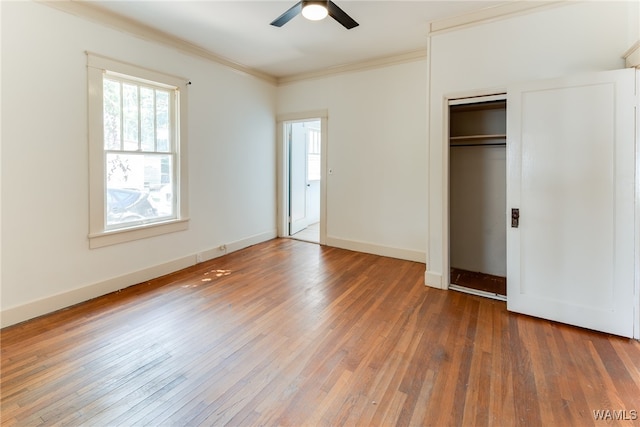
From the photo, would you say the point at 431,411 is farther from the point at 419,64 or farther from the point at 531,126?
the point at 419,64

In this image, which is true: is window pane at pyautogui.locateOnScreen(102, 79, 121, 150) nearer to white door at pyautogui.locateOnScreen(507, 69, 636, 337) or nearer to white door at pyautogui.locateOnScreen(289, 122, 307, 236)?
white door at pyautogui.locateOnScreen(289, 122, 307, 236)

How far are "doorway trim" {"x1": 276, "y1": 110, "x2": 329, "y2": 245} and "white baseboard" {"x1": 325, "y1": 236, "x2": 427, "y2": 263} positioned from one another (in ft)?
0.81

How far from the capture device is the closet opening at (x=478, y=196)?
3.69 meters

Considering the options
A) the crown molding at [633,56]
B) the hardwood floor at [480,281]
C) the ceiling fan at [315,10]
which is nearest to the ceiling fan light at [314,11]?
the ceiling fan at [315,10]

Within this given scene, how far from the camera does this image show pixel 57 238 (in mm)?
2945

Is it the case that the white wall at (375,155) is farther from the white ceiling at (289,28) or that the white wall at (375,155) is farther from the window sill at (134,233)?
the window sill at (134,233)

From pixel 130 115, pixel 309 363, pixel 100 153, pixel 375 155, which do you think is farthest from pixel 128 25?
pixel 309 363

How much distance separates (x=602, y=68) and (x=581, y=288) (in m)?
1.87

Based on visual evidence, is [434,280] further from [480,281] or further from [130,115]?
[130,115]

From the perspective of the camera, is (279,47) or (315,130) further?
(315,130)

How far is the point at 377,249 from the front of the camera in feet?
16.0

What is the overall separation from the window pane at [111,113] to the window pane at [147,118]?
28 cm

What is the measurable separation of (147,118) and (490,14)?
12.6 ft

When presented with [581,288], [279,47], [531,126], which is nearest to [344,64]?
[279,47]
